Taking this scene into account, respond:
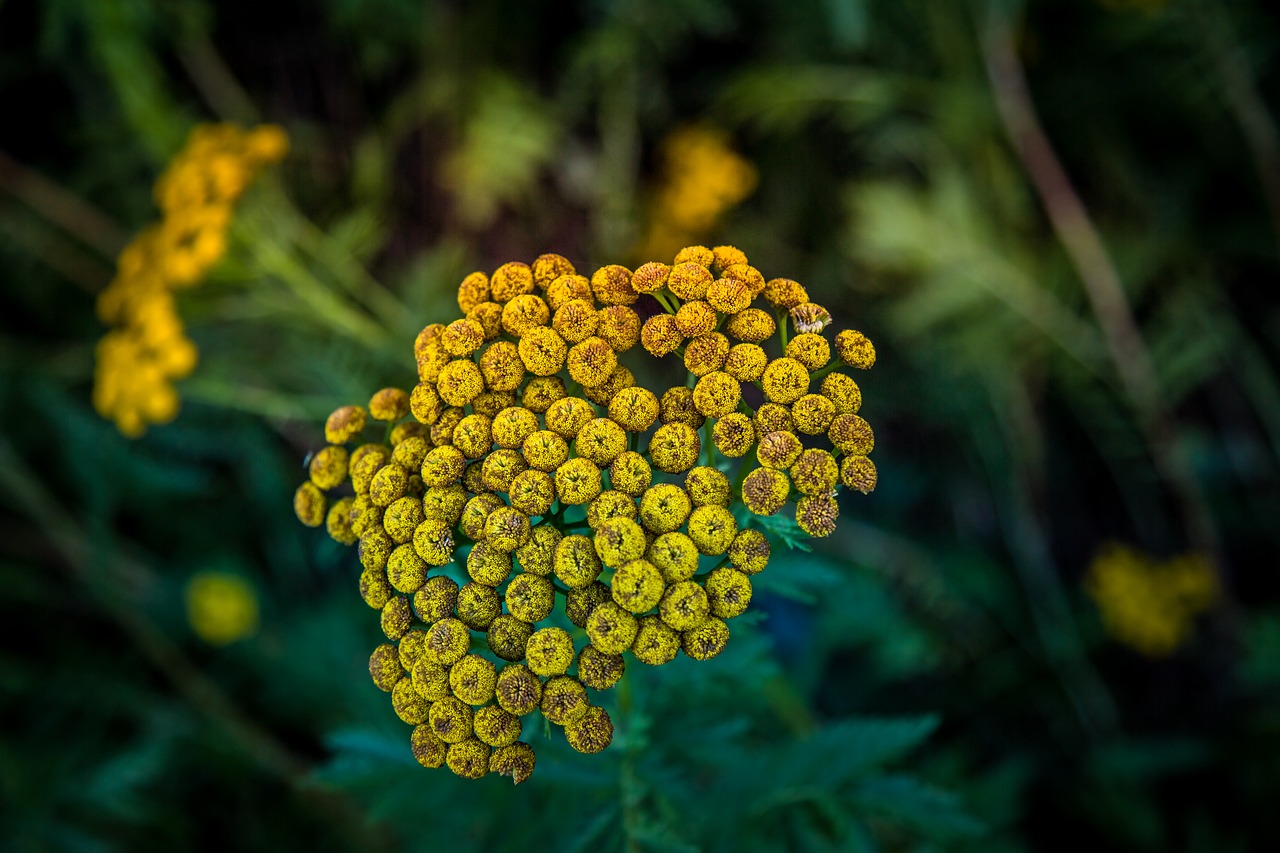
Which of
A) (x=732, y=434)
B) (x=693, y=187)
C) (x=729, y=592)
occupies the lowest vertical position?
(x=729, y=592)

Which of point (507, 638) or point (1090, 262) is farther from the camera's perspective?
point (1090, 262)

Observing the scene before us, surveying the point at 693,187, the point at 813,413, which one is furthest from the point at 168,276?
the point at 693,187

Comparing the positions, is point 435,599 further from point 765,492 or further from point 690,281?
point 690,281

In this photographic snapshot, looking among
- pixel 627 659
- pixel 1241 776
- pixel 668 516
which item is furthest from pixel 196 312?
pixel 1241 776

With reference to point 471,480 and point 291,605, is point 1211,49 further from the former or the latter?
point 291,605

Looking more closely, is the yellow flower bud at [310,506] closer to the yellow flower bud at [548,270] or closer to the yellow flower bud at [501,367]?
the yellow flower bud at [501,367]

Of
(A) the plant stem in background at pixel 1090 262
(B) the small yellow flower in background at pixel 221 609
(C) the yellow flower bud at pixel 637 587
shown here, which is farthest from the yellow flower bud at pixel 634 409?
(A) the plant stem in background at pixel 1090 262

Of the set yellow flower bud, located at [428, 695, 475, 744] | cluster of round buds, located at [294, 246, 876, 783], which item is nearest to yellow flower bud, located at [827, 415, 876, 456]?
cluster of round buds, located at [294, 246, 876, 783]

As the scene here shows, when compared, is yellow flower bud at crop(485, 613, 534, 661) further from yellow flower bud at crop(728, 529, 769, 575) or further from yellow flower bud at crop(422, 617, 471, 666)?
yellow flower bud at crop(728, 529, 769, 575)
